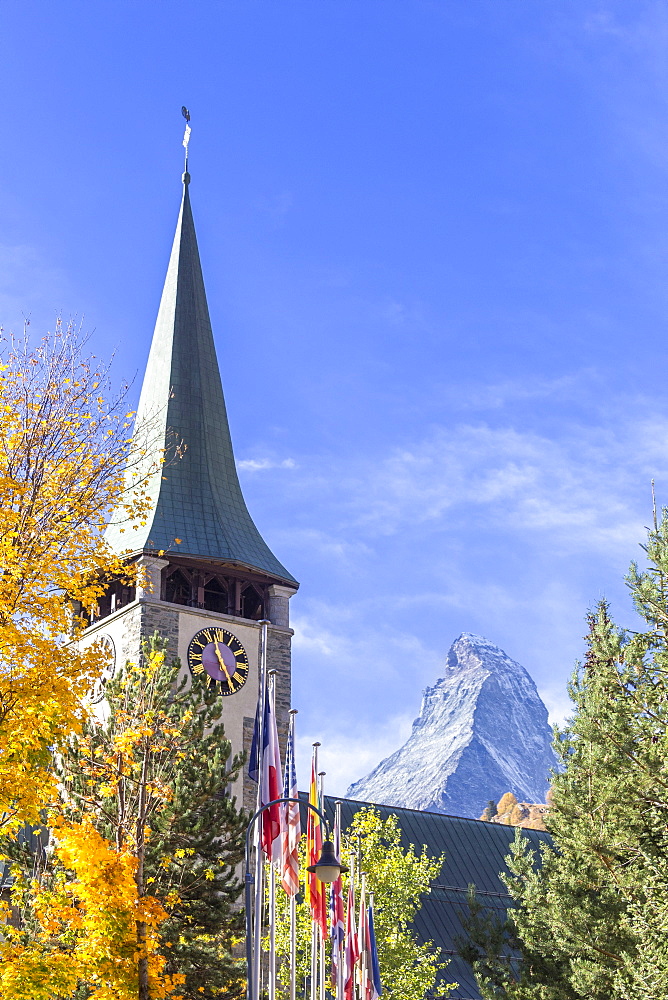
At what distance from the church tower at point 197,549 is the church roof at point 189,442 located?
47mm

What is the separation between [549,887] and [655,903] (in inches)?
209

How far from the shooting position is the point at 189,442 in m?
50.8

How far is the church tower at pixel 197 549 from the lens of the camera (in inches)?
1763

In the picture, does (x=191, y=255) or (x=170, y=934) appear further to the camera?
(x=191, y=255)

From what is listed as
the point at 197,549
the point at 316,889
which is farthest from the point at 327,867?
the point at 197,549

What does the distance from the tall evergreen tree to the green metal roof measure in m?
21.4

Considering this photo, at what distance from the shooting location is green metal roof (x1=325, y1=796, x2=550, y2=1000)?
50.5 m

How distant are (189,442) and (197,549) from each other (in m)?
5.59

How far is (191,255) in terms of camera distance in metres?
54.7

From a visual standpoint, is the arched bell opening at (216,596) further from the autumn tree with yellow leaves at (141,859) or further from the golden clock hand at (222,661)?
the autumn tree with yellow leaves at (141,859)

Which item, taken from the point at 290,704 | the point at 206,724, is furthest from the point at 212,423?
the point at 206,724

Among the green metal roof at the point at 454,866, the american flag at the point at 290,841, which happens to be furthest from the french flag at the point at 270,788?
the green metal roof at the point at 454,866

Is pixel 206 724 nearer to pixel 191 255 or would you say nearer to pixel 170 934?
pixel 170 934

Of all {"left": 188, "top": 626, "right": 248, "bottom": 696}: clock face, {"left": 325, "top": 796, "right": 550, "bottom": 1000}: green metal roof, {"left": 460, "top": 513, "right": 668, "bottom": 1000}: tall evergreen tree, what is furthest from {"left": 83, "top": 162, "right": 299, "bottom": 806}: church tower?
{"left": 460, "top": 513, "right": 668, "bottom": 1000}: tall evergreen tree
